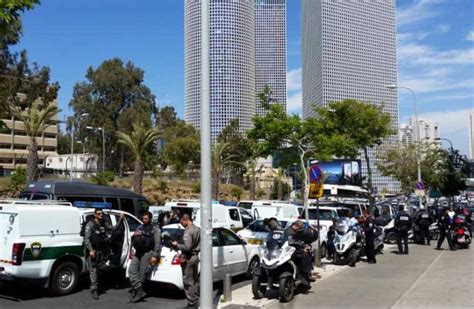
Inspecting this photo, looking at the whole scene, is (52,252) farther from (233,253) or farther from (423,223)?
(423,223)

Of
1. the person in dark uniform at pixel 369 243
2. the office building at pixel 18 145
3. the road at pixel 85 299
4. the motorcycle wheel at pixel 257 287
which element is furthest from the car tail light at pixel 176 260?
the office building at pixel 18 145

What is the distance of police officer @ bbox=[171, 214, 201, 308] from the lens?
30.5 ft

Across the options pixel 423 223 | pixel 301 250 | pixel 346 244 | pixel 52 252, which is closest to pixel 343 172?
pixel 423 223

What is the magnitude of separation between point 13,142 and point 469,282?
277ft

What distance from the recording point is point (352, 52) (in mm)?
48312

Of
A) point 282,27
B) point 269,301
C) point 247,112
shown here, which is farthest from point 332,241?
point 247,112

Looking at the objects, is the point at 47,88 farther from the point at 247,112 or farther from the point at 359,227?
the point at 359,227

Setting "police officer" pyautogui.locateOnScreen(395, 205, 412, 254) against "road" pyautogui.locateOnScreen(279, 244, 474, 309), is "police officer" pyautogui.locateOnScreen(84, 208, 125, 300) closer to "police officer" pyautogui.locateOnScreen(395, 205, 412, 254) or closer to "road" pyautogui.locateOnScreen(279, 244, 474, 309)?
"road" pyautogui.locateOnScreen(279, 244, 474, 309)

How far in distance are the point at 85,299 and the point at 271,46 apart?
3593cm

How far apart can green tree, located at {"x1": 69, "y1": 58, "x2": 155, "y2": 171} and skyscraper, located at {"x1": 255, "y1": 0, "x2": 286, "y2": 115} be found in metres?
28.8

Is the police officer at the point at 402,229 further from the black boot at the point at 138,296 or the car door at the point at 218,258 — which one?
the black boot at the point at 138,296

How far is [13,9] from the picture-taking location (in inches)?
304

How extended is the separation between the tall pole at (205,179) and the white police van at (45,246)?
10.6 feet

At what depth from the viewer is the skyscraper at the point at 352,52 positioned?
4712cm
